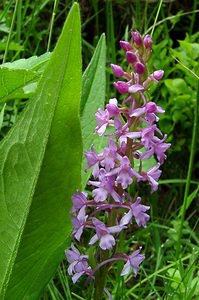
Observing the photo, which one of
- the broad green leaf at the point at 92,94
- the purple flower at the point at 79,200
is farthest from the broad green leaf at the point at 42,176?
the broad green leaf at the point at 92,94

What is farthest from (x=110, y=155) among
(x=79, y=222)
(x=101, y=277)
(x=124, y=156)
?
(x=101, y=277)

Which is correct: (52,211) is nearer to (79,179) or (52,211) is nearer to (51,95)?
(79,179)

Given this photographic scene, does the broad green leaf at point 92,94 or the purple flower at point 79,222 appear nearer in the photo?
the purple flower at point 79,222

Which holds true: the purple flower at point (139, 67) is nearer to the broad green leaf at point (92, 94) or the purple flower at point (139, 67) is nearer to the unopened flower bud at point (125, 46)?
the unopened flower bud at point (125, 46)

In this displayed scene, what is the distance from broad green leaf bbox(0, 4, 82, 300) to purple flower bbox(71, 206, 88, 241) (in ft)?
0.22

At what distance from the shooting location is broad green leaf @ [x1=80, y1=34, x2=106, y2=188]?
1.29 metres

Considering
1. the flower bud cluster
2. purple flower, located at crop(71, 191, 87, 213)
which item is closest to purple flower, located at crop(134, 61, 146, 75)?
the flower bud cluster

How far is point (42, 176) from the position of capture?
3.60ft

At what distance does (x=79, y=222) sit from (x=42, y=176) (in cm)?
11

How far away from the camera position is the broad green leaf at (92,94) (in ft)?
4.22

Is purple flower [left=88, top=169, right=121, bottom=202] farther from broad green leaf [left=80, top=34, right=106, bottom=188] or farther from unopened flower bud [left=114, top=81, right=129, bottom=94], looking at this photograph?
broad green leaf [left=80, top=34, right=106, bottom=188]

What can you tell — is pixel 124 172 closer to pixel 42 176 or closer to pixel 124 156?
pixel 124 156

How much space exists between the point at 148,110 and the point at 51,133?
172mm

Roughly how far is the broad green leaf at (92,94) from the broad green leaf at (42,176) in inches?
6.6
